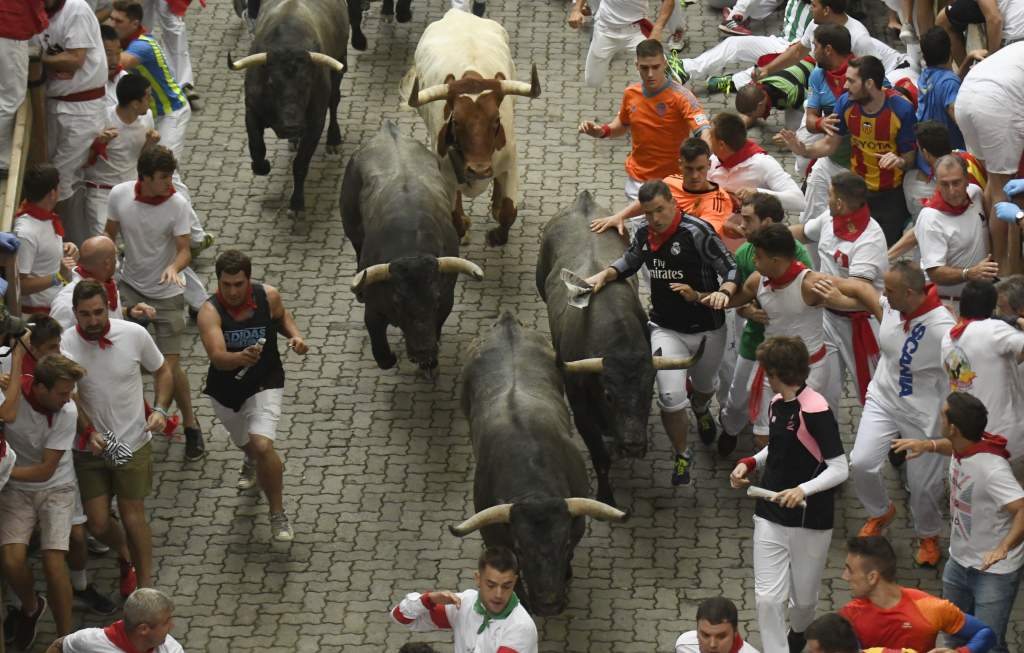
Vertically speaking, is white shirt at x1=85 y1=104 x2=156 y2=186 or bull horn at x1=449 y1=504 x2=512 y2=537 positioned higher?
bull horn at x1=449 y1=504 x2=512 y2=537

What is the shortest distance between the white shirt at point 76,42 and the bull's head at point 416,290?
2.64 m

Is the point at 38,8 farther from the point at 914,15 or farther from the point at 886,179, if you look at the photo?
the point at 914,15

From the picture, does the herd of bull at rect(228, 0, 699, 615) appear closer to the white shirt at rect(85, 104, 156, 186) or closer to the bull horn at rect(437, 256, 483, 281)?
the bull horn at rect(437, 256, 483, 281)

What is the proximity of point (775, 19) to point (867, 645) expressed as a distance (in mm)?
10884

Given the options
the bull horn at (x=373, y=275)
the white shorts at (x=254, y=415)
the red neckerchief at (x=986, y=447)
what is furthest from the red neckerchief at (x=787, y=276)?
the white shorts at (x=254, y=415)

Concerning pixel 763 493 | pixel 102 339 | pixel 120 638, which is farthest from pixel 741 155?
pixel 120 638

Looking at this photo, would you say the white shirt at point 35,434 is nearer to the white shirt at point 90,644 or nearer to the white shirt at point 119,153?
the white shirt at point 90,644

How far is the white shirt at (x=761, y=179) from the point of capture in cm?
1266

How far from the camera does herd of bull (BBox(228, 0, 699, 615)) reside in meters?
10.9

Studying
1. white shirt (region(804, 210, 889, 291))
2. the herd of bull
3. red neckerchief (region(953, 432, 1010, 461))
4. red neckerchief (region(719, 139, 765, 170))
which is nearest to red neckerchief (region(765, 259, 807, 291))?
white shirt (region(804, 210, 889, 291))

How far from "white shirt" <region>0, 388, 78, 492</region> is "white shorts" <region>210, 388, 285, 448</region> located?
55.2 inches

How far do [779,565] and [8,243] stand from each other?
5239mm

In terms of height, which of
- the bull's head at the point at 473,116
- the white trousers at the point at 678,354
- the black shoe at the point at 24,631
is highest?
the white trousers at the point at 678,354

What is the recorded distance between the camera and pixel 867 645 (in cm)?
913
